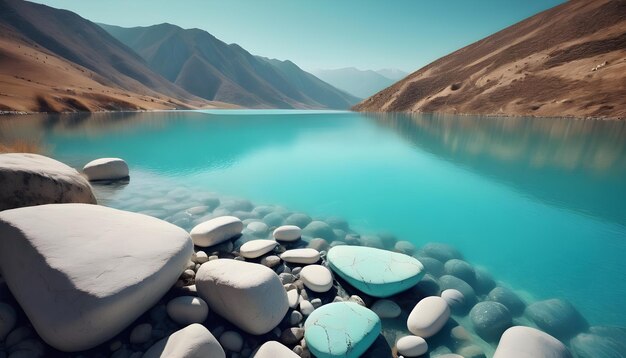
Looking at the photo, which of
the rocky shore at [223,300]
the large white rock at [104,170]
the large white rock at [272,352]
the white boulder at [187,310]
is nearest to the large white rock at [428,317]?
the rocky shore at [223,300]

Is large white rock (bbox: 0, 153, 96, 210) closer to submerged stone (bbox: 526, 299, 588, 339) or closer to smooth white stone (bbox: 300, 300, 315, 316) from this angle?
smooth white stone (bbox: 300, 300, 315, 316)

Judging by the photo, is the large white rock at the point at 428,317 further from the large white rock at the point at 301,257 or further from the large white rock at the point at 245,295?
the large white rock at the point at 301,257

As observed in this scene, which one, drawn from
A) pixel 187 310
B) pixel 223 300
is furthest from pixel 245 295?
pixel 187 310

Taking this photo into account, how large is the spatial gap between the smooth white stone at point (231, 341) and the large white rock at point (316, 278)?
4.97 ft

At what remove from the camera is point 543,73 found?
57.9 metres

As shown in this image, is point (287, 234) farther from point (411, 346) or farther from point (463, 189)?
point (463, 189)

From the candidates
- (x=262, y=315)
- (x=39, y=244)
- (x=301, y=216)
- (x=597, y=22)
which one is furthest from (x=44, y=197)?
(x=597, y=22)

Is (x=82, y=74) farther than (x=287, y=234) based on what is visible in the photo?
Yes

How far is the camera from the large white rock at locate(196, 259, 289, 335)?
3553mm

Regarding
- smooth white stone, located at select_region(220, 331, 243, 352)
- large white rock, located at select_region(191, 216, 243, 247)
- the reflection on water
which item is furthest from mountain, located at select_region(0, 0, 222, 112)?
the reflection on water

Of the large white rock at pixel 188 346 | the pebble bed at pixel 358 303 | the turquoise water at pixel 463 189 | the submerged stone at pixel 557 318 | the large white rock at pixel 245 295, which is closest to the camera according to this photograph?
the large white rock at pixel 188 346

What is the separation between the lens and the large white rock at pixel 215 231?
599 centimetres

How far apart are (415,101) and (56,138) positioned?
81.1 meters

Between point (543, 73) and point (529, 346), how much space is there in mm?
75377
